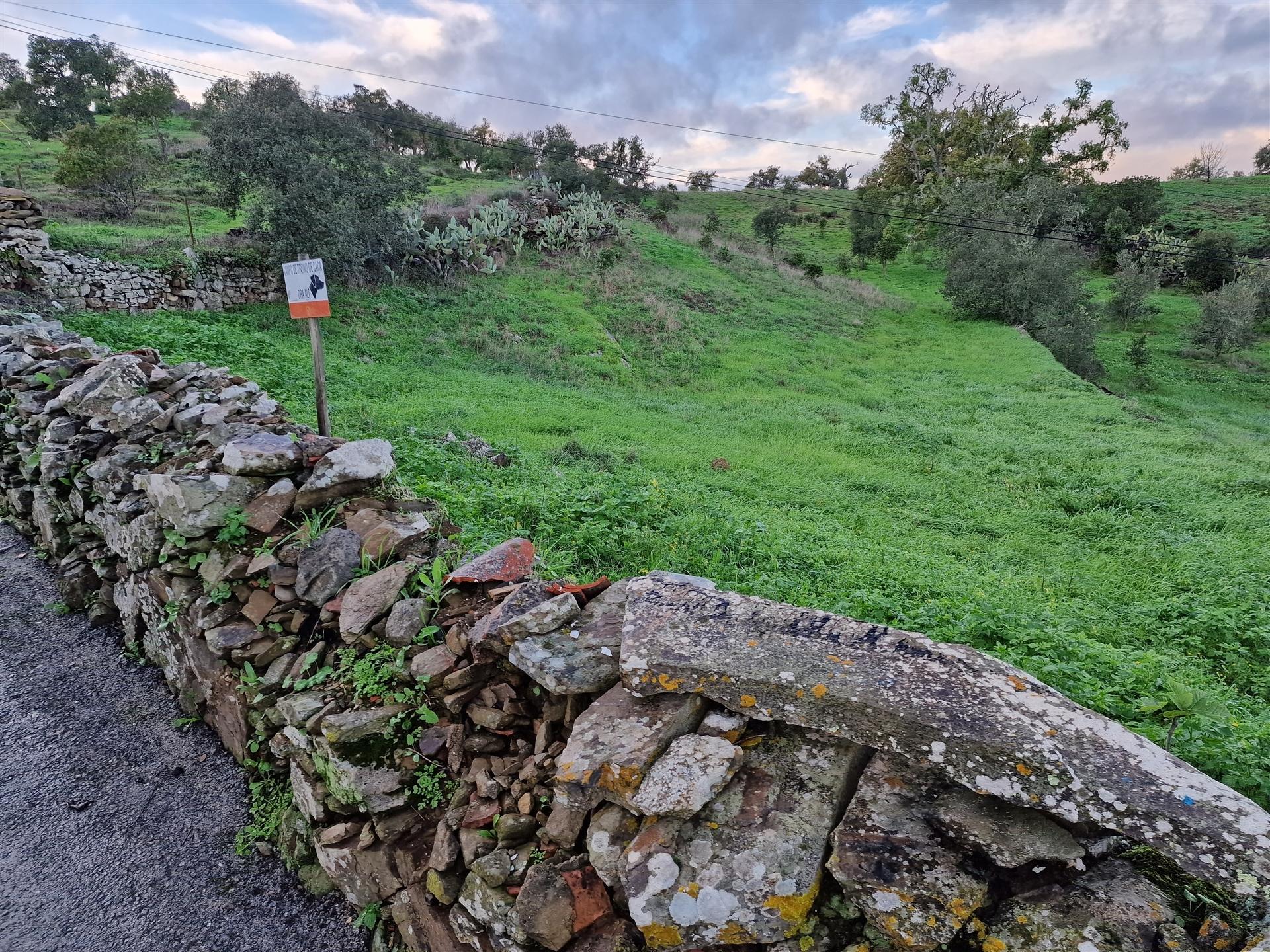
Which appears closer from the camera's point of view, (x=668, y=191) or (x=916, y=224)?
(x=916, y=224)

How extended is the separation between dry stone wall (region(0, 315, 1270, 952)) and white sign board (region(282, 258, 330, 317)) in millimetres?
1476

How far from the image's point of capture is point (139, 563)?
4492 millimetres

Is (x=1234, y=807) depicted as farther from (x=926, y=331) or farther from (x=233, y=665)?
(x=926, y=331)

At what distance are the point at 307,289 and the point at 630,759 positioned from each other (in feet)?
15.8

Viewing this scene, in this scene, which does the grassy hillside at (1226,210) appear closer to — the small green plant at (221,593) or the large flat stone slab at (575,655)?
the large flat stone slab at (575,655)

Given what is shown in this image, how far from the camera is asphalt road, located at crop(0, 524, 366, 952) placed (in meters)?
2.97

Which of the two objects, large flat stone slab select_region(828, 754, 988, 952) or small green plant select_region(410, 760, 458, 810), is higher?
large flat stone slab select_region(828, 754, 988, 952)

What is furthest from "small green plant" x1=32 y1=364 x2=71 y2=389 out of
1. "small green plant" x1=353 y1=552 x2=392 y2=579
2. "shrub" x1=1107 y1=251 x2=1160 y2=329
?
"shrub" x1=1107 y1=251 x2=1160 y2=329

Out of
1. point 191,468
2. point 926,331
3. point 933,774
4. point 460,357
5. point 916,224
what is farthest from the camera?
point 916,224

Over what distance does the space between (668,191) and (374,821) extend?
2048 inches

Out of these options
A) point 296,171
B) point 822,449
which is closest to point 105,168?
point 296,171

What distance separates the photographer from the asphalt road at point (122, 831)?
2.97 m

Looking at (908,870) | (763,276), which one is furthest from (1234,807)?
(763,276)

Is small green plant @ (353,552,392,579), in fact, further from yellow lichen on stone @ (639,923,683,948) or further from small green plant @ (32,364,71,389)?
small green plant @ (32,364,71,389)
